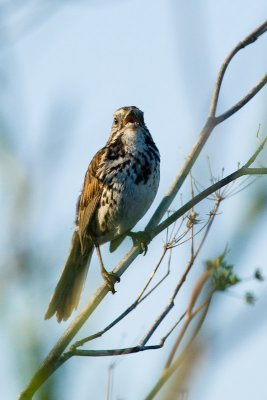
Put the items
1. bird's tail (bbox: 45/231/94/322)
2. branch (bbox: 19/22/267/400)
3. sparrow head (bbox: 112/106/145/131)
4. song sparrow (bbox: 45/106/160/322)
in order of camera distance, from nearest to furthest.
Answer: branch (bbox: 19/22/267/400), bird's tail (bbox: 45/231/94/322), song sparrow (bbox: 45/106/160/322), sparrow head (bbox: 112/106/145/131)

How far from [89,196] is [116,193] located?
322 millimetres

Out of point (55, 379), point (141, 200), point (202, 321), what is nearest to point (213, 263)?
point (202, 321)

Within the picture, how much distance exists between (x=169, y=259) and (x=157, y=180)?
281cm

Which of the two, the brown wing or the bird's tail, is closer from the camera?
the bird's tail

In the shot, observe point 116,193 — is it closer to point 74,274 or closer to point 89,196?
point 89,196

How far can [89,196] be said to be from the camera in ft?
22.0

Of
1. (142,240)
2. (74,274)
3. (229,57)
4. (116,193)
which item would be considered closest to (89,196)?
(116,193)

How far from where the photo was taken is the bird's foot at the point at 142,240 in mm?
3890

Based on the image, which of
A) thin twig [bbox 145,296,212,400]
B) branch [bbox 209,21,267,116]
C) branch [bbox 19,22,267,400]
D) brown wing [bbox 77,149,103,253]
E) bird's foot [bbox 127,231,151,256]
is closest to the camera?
thin twig [bbox 145,296,212,400]

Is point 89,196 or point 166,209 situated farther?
point 89,196

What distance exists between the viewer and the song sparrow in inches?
251

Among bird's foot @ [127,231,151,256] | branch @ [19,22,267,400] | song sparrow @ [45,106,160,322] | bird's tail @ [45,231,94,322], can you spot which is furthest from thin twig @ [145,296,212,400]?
song sparrow @ [45,106,160,322]

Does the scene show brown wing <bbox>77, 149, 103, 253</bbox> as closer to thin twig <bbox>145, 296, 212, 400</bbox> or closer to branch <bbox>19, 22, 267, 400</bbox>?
branch <bbox>19, 22, 267, 400</bbox>

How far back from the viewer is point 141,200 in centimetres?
636
